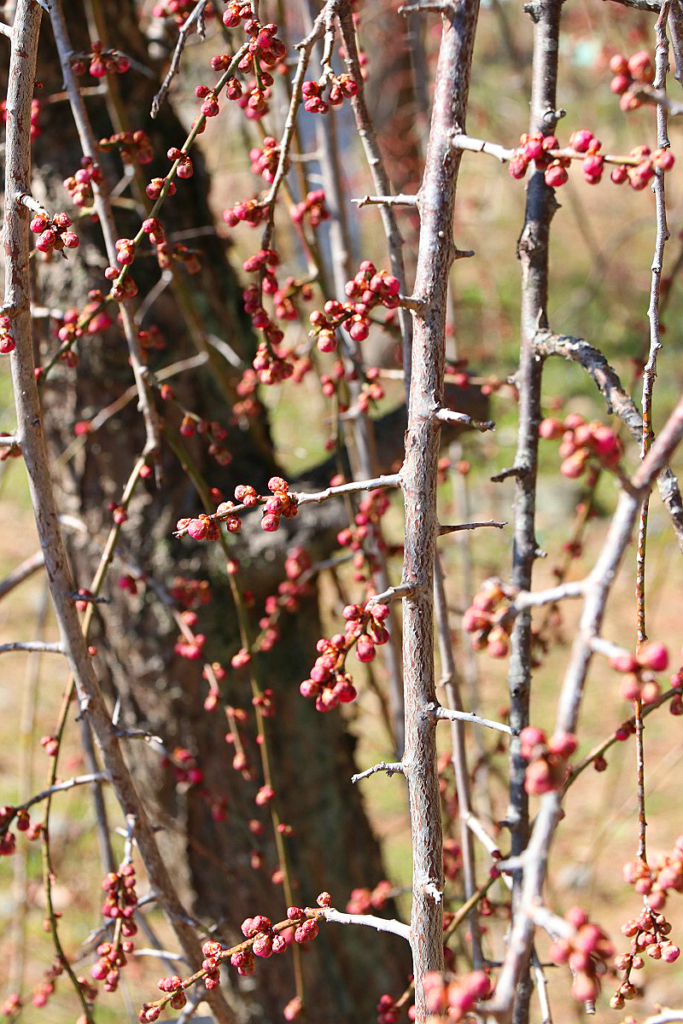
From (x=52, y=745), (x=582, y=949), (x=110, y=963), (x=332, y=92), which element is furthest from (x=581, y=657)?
(x=52, y=745)

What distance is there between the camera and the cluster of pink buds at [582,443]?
0.51 metres

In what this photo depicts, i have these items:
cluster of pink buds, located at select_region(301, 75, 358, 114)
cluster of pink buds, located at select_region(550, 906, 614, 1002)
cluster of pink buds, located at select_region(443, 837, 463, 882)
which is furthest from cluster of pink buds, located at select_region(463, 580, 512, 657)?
cluster of pink buds, located at select_region(443, 837, 463, 882)

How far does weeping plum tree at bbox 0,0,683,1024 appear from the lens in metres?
0.72

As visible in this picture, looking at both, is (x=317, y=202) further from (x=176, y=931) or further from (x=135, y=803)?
(x=176, y=931)

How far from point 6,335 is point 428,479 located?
1.36 feet

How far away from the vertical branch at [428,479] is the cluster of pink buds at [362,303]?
3cm

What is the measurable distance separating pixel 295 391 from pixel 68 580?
5172mm

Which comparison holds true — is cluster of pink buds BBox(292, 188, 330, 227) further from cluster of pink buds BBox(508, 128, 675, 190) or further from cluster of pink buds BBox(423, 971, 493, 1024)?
cluster of pink buds BBox(423, 971, 493, 1024)

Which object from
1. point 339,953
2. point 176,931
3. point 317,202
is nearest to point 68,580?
point 176,931

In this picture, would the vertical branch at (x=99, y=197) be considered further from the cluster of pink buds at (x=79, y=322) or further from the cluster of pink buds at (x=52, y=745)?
the cluster of pink buds at (x=52, y=745)

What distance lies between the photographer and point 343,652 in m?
0.71

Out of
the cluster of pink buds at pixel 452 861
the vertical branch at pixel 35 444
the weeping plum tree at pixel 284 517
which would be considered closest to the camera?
the weeping plum tree at pixel 284 517

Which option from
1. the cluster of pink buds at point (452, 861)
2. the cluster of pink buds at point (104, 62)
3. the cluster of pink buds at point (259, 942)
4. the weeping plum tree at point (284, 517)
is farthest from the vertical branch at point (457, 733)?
the cluster of pink buds at point (104, 62)

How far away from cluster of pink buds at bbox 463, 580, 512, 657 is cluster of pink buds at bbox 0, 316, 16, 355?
1.73ft
